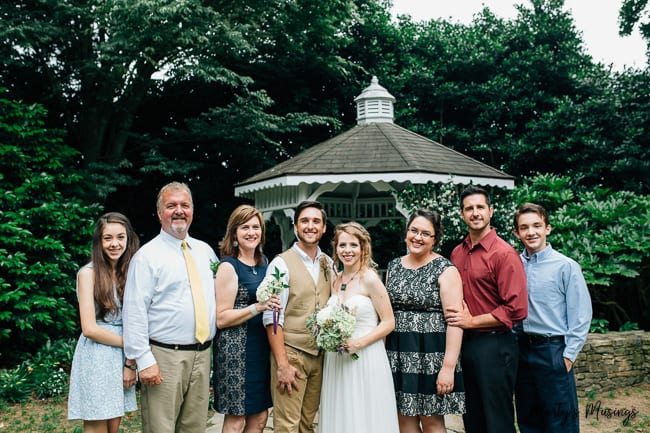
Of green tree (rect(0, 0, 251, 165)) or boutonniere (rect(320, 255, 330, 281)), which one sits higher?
green tree (rect(0, 0, 251, 165))

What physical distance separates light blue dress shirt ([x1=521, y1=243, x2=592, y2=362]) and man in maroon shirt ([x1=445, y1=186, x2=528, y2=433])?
32 centimetres

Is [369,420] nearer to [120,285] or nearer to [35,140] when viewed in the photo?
[120,285]

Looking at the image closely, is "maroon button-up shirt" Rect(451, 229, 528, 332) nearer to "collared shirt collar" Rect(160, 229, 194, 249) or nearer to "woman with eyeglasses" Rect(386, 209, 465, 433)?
"woman with eyeglasses" Rect(386, 209, 465, 433)

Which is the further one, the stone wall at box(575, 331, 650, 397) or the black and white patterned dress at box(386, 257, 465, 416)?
the stone wall at box(575, 331, 650, 397)

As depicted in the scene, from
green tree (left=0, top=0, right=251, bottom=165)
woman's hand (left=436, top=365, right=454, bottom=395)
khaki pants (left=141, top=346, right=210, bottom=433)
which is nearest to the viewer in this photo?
khaki pants (left=141, top=346, right=210, bottom=433)

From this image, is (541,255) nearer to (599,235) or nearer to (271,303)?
(271,303)

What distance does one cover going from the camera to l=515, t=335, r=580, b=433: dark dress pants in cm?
387

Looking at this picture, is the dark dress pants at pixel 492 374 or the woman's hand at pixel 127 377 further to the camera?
the dark dress pants at pixel 492 374

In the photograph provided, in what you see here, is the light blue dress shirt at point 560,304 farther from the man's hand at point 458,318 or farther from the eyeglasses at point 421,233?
the eyeglasses at point 421,233

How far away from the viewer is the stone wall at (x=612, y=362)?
7.60 meters

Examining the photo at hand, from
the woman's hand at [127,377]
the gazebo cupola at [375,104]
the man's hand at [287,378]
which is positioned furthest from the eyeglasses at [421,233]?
the gazebo cupola at [375,104]

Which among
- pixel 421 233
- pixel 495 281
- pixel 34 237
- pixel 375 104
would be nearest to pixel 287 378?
pixel 421 233

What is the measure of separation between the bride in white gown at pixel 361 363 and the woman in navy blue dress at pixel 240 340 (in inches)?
17.6

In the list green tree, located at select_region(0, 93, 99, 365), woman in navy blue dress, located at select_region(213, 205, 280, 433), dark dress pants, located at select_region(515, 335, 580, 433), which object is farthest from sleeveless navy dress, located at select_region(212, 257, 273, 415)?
green tree, located at select_region(0, 93, 99, 365)
